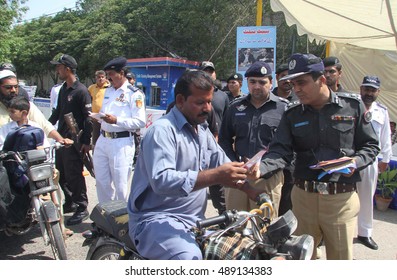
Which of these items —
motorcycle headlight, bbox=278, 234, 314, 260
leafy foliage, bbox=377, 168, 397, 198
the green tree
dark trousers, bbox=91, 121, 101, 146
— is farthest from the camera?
the green tree

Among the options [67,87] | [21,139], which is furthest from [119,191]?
[67,87]

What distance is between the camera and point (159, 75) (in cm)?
2219

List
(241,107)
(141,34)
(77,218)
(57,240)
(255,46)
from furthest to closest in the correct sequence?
(141,34), (255,46), (77,218), (241,107), (57,240)

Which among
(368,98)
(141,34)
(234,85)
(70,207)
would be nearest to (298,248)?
(368,98)

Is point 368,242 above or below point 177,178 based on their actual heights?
below

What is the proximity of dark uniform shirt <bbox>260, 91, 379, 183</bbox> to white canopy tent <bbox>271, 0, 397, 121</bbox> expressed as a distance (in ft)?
6.35

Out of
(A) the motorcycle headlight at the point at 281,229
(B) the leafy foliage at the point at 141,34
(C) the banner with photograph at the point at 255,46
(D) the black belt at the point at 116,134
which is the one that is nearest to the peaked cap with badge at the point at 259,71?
(D) the black belt at the point at 116,134

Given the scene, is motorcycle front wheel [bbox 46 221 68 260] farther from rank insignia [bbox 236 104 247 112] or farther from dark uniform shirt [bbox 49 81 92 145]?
rank insignia [bbox 236 104 247 112]

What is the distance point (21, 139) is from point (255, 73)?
2.37 metres

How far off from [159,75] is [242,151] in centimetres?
1912

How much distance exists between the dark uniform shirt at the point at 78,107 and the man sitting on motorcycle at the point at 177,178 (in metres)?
2.95

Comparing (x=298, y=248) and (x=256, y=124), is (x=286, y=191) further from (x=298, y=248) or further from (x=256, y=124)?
(x=298, y=248)

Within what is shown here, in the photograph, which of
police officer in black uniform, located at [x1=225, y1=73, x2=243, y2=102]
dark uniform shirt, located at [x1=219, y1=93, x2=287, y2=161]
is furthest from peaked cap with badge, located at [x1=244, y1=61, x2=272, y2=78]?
police officer in black uniform, located at [x1=225, y1=73, x2=243, y2=102]

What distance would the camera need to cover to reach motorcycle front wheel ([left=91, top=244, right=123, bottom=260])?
9.11ft
